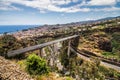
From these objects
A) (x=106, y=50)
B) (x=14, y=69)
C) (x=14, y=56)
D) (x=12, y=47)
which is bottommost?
(x=106, y=50)

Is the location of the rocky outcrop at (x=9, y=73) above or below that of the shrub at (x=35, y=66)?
above

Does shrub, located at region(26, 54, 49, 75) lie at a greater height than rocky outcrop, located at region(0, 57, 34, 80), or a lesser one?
lesser

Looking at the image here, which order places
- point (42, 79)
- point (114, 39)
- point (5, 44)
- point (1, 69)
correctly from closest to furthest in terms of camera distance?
point (1, 69) < point (42, 79) < point (5, 44) < point (114, 39)

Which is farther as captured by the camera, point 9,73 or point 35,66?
point 35,66

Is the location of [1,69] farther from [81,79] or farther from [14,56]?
[81,79]

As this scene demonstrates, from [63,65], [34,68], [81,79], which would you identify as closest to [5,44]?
[81,79]

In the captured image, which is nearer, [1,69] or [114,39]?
[1,69]

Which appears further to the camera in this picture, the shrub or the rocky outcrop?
the shrub

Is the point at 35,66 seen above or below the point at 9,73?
below

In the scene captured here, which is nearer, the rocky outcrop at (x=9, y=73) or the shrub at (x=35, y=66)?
the rocky outcrop at (x=9, y=73)

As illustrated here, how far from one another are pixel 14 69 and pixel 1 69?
2.63 ft

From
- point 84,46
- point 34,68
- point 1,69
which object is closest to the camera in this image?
point 1,69

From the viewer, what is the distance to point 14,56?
2150 cm

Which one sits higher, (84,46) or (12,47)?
(12,47)
